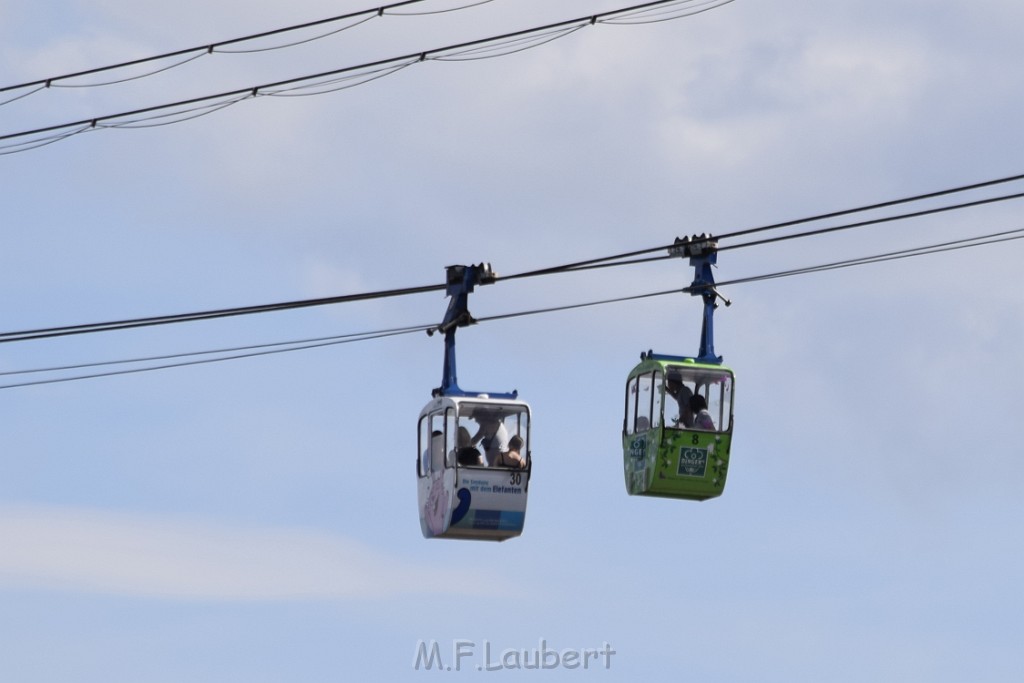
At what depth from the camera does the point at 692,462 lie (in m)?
29.1

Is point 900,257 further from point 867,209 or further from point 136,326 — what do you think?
point 136,326

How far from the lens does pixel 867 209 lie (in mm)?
22750

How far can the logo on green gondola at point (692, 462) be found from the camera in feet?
95.5

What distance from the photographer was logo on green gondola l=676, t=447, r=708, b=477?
29094 mm

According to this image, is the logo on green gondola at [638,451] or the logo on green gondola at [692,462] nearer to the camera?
the logo on green gondola at [692,462]

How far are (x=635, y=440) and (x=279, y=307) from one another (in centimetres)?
607

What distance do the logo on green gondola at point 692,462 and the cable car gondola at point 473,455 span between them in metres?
2.25

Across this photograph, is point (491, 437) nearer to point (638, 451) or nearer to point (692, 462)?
point (638, 451)

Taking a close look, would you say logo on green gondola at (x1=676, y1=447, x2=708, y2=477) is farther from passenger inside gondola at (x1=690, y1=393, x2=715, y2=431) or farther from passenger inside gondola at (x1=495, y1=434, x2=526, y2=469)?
passenger inside gondola at (x1=495, y1=434, x2=526, y2=469)

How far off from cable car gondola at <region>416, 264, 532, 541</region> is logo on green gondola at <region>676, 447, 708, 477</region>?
7.37 feet

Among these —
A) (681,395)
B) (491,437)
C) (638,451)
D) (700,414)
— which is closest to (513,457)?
(491,437)

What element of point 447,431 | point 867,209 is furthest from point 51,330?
point 867,209

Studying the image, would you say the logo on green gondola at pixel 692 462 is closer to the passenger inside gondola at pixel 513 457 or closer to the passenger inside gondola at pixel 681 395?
the passenger inside gondola at pixel 681 395

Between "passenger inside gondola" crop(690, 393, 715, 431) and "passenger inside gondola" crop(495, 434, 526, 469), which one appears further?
"passenger inside gondola" crop(495, 434, 526, 469)
